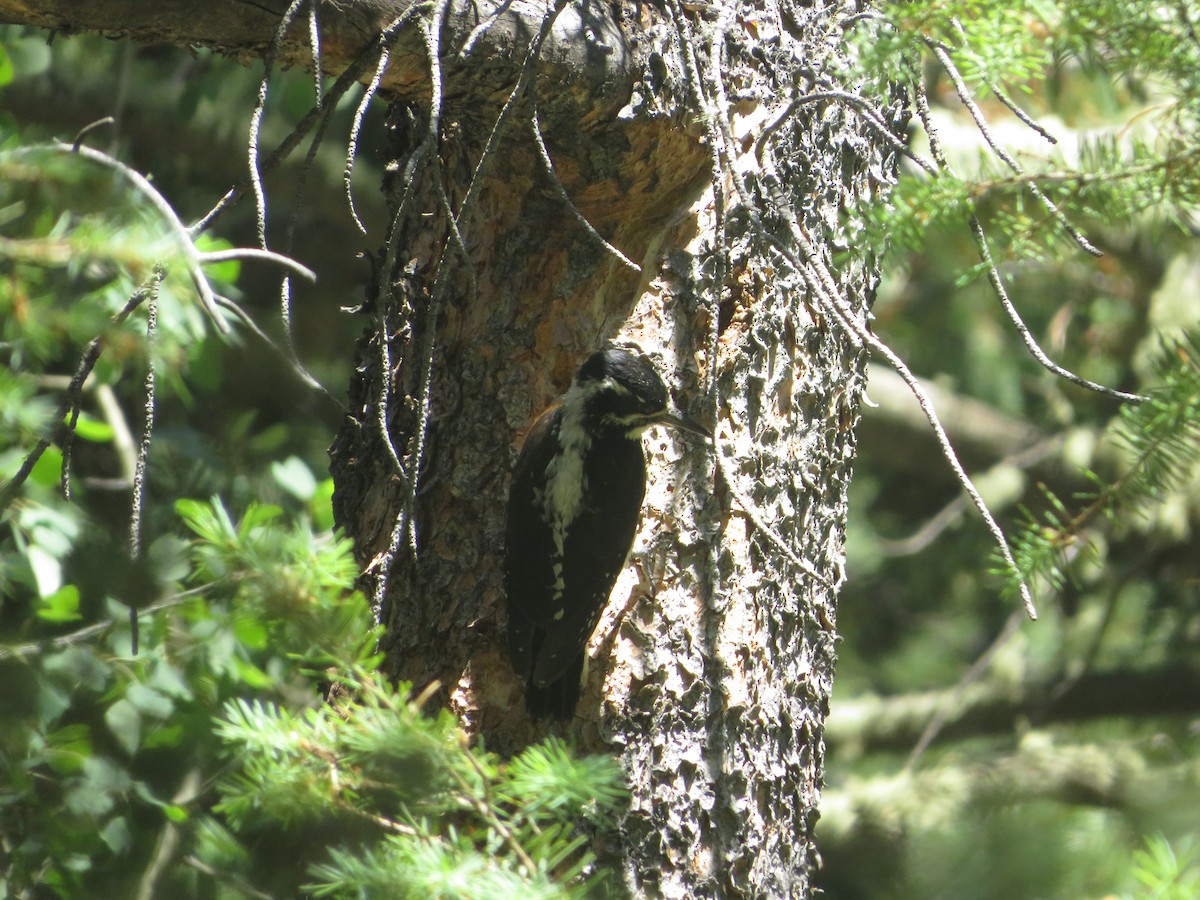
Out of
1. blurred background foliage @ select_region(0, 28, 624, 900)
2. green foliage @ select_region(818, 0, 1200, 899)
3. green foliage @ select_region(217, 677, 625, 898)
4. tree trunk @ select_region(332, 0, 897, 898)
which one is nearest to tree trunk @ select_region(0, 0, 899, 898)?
tree trunk @ select_region(332, 0, 897, 898)

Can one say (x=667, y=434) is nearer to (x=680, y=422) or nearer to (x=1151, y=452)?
(x=680, y=422)

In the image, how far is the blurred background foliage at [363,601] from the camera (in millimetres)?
1663

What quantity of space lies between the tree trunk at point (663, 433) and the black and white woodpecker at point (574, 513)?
0.19 ft

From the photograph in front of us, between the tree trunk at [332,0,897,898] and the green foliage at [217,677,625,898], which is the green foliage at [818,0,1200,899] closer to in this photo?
the tree trunk at [332,0,897,898]

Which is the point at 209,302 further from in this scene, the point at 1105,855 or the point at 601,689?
the point at 1105,855

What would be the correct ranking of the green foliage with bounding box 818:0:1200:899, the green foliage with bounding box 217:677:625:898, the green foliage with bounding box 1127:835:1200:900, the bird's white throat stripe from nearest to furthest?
the green foliage with bounding box 1127:835:1200:900, the green foliage with bounding box 217:677:625:898, the green foliage with bounding box 818:0:1200:899, the bird's white throat stripe

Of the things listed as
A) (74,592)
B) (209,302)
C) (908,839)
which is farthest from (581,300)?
(908,839)

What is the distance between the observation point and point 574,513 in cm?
250

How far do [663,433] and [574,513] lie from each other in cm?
27

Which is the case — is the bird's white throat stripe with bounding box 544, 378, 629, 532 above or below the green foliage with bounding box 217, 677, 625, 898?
above

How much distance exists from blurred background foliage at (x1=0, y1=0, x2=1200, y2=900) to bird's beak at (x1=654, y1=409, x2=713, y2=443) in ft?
1.74

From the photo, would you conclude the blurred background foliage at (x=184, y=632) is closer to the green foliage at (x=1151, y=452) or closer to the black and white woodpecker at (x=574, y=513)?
the black and white woodpecker at (x=574, y=513)

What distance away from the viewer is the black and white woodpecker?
7.85ft

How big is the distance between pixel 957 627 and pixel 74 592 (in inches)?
244
